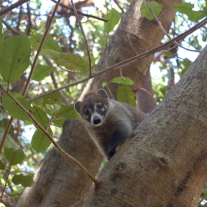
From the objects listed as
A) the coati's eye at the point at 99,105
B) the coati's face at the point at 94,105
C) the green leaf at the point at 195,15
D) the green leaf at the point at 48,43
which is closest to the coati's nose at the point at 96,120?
the coati's face at the point at 94,105

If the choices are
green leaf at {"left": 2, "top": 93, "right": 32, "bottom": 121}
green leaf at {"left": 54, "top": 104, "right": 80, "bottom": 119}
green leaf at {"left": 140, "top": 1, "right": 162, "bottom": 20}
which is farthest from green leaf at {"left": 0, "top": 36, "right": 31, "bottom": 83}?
green leaf at {"left": 140, "top": 1, "right": 162, "bottom": 20}

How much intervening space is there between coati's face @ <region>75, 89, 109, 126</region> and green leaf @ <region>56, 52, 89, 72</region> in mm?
1460

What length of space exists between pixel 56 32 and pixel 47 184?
6.34 meters

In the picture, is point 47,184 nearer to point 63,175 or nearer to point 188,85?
point 63,175

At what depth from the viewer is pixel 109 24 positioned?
12.1 feet

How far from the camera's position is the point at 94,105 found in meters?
5.11

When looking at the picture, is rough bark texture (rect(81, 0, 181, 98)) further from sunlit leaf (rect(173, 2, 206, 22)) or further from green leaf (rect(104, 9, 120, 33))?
sunlit leaf (rect(173, 2, 206, 22))

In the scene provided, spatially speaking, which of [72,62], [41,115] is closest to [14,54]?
[41,115]

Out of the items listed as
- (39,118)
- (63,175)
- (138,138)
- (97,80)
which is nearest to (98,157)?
(63,175)

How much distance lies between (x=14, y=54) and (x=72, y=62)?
115 centimetres

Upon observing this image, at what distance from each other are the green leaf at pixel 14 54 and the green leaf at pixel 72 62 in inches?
39.5

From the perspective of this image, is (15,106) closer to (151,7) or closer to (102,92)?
(151,7)

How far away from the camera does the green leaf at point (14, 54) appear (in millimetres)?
2336

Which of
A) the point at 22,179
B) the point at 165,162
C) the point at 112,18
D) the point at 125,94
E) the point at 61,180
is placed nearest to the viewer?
the point at 165,162
